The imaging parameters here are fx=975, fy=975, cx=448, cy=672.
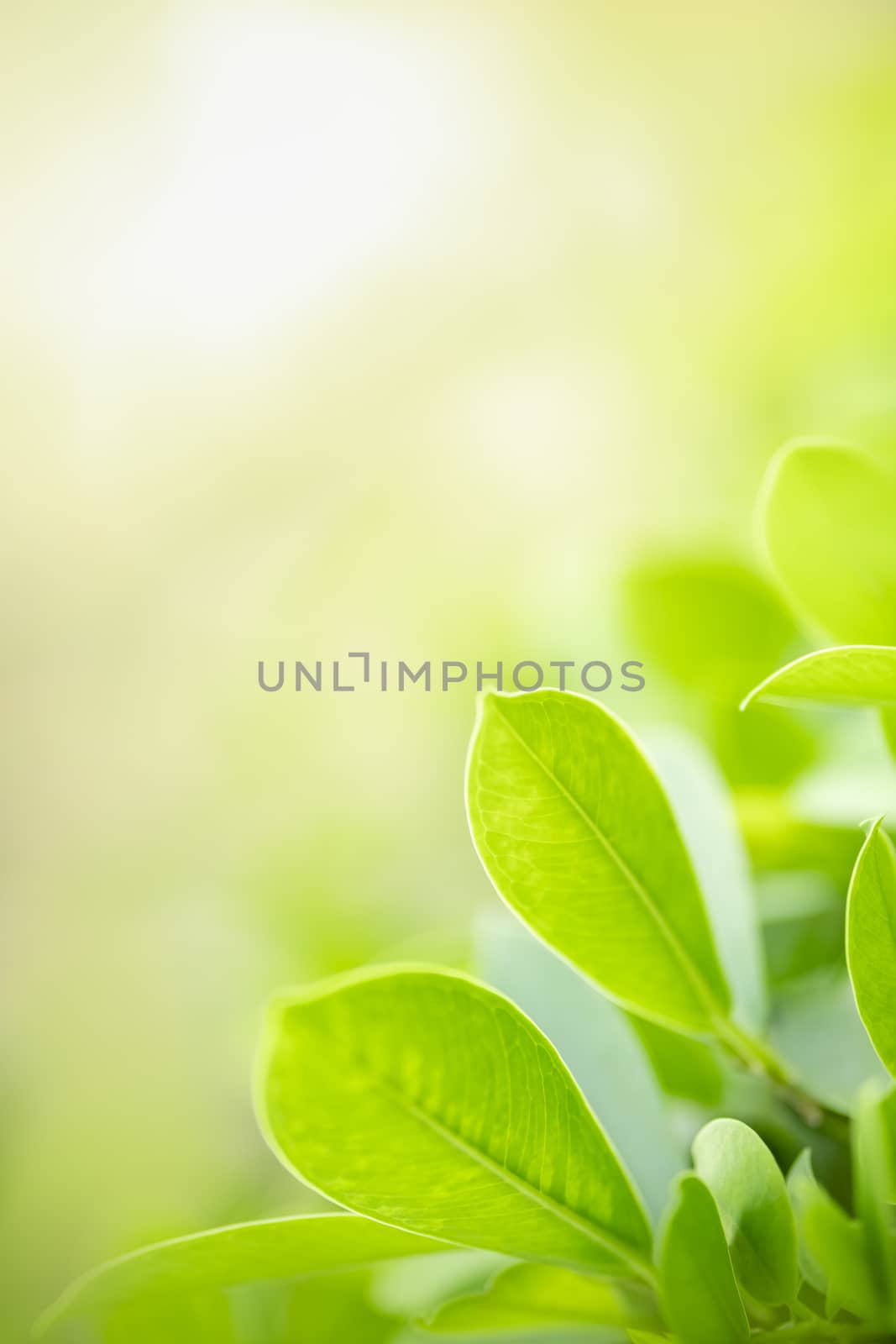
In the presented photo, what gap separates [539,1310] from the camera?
0.55ft

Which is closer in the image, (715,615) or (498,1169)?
(498,1169)

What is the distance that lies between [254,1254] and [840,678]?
0.40ft

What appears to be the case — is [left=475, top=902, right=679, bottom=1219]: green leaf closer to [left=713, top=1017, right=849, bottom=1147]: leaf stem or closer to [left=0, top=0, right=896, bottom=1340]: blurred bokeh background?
[left=713, top=1017, right=849, bottom=1147]: leaf stem

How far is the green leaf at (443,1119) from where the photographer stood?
115 mm

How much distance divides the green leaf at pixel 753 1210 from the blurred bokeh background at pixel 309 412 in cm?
24

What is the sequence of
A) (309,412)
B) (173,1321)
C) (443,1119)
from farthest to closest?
(309,412), (173,1321), (443,1119)

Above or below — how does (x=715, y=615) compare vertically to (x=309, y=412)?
below

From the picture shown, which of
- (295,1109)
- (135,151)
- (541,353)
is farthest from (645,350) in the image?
(295,1109)

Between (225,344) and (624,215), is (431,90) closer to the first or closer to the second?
(624,215)

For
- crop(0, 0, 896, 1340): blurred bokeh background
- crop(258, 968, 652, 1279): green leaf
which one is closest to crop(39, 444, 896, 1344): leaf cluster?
crop(258, 968, 652, 1279): green leaf

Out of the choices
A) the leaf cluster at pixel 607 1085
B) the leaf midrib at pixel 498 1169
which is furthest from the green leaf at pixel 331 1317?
the leaf midrib at pixel 498 1169

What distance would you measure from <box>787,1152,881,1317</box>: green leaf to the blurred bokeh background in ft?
0.81

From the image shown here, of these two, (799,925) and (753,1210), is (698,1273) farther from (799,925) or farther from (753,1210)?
(799,925)

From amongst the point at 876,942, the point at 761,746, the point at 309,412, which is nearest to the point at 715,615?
the point at 761,746
